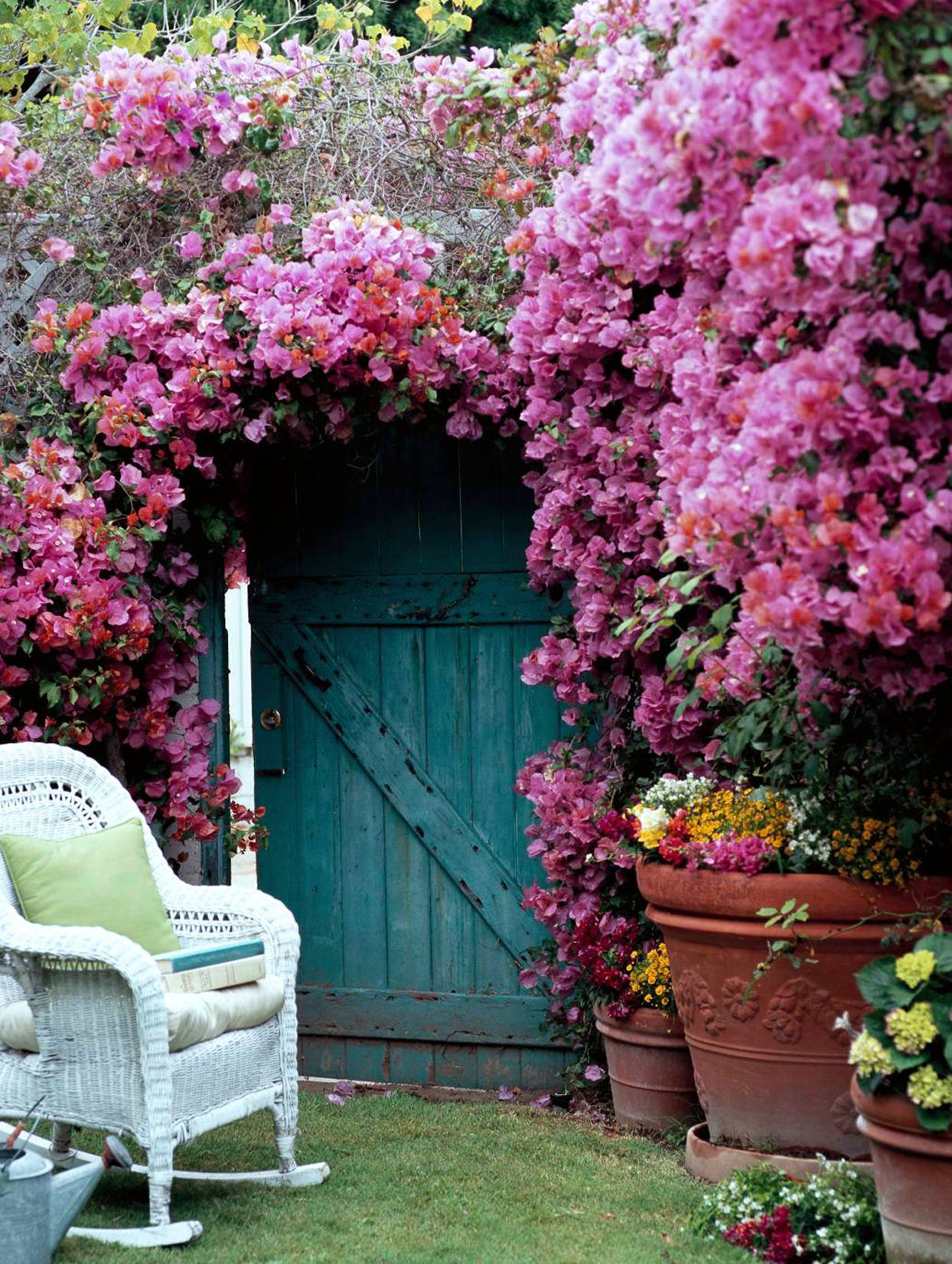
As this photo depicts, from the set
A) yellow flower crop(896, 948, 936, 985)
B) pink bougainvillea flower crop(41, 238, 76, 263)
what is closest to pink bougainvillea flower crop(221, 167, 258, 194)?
pink bougainvillea flower crop(41, 238, 76, 263)

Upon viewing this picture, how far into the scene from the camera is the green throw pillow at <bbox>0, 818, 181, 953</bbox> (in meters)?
3.46

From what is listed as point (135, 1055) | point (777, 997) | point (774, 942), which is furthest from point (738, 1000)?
point (135, 1055)

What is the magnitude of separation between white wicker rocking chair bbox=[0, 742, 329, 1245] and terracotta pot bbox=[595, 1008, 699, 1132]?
2.93 feet

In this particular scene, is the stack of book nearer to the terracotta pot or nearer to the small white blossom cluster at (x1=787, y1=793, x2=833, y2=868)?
the terracotta pot

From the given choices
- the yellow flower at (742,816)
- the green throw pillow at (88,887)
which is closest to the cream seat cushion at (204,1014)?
the green throw pillow at (88,887)

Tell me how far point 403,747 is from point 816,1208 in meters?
2.11

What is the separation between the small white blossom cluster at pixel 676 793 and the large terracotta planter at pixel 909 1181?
0.99 meters

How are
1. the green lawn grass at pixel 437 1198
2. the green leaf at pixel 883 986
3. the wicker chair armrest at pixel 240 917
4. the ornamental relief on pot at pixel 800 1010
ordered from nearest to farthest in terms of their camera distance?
the green leaf at pixel 883 986
the green lawn grass at pixel 437 1198
the ornamental relief on pot at pixel 800 1010
the wicker chair armrest at pixel 240 917

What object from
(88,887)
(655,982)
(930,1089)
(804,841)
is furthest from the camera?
(655,982)

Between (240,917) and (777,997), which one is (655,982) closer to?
(777,997)

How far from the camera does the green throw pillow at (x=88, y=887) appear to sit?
346 centimetres

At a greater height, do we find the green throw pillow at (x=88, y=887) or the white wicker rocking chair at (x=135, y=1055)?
the green throw pillow at (x=88, y=887)

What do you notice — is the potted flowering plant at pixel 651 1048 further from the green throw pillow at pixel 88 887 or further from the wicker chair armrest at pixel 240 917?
the green throw pillow at pixel 88 887

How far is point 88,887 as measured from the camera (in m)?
3.51
